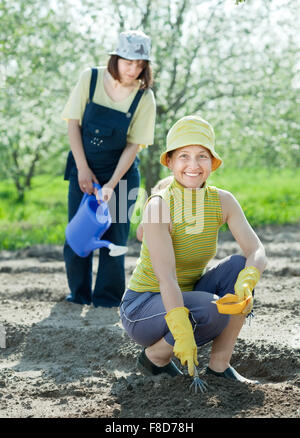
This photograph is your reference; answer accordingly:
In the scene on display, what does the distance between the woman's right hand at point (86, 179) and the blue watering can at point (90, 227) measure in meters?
0.03

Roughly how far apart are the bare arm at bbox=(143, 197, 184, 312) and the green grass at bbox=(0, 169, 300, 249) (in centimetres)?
346

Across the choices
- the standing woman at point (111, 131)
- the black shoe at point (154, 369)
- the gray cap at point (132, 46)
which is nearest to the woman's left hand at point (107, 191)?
the standing woman at point (111, 131)

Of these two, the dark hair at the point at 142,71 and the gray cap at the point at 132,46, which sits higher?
the gray cap at the point at 132,46

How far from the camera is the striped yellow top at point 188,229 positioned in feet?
7.59

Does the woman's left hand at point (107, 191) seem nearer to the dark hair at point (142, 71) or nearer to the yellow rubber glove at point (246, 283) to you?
the dark hair at point (142, 71)

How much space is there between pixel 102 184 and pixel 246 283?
1.47m

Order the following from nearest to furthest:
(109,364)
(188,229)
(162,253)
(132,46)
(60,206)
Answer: (162,253)
(188,229)
(109,364)
(132,46)
(60,206)

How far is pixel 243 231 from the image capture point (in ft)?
7.68

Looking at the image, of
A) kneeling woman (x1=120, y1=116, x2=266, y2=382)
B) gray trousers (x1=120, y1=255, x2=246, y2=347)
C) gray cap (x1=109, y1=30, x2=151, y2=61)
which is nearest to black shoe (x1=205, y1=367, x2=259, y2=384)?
kneeling woman (x1=120, y1=116, x2=266, y2=382)

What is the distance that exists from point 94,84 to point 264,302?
1551 mm

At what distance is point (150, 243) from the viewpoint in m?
2.23

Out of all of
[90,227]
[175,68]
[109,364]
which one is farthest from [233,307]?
[175,68]

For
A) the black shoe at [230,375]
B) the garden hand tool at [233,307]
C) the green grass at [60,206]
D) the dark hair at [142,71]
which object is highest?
the dark hair at [142,71]

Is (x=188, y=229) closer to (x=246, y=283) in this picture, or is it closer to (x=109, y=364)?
(x=246, y=283)
